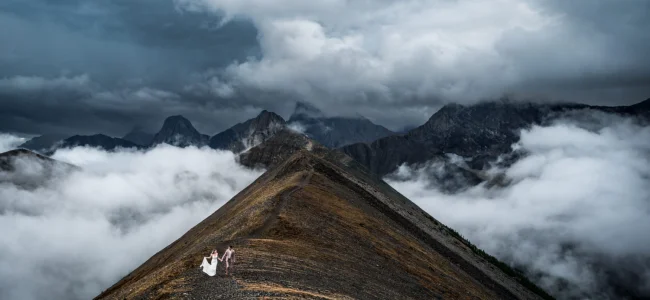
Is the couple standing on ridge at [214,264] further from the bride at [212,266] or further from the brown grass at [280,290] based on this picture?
the brown grass at [280,290]

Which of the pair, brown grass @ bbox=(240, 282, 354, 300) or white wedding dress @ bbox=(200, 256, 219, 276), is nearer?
brown grass @ bbox=(240, 282, 354, 300)

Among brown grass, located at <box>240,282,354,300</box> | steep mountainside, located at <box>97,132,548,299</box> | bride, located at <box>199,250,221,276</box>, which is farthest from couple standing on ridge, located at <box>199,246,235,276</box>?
brown grass, located at <box>240,282,354,300</box>

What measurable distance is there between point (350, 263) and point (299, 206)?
25252mm

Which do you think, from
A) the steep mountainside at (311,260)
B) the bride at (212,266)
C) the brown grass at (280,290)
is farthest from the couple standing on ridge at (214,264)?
the brown grass at (280,290)

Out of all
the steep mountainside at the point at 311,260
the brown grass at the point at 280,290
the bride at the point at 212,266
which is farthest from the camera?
the bride at the point at 212,266

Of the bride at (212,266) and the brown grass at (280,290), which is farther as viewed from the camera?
the bride at (212,266)

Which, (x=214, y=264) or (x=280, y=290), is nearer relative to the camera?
(x=280, y=290)

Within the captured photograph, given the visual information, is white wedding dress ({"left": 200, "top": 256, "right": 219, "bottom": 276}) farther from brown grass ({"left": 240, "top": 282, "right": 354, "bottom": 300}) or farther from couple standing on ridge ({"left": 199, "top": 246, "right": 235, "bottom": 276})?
brown grass ({"left": 240, "top": 282, "right": 354, "bottom": 300})

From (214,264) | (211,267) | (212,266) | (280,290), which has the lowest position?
(280,290)

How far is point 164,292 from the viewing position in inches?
1614

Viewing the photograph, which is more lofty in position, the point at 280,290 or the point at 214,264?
A: the point at 214,264

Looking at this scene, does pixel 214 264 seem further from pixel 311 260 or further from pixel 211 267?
pixel 311 260

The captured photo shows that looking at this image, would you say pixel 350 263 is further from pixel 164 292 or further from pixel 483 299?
pixel 483 299

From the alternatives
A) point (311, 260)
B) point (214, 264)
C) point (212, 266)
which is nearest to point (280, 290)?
point (214, 264)
